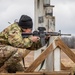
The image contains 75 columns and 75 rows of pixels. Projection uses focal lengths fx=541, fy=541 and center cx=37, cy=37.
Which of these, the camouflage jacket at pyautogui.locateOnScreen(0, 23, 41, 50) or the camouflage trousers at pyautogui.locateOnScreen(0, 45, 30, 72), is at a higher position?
the camouflage jacket at pyautogui.locateOnScreen(0, 23, 41, 50)

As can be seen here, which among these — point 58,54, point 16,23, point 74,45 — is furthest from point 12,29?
point 74,45

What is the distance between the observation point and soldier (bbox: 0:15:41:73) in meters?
8.70

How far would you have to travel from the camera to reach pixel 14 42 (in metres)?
8.70

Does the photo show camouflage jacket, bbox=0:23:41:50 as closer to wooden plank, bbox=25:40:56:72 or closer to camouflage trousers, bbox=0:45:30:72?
camouflage trousers, bbox=0:45:30:72

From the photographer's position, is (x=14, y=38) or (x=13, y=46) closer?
(x=14, y=38)

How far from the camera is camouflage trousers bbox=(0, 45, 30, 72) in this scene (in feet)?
28.6

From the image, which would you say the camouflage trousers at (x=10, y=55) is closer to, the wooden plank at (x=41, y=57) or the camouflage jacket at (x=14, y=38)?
the camouflage jacket at (x=14, y=38)

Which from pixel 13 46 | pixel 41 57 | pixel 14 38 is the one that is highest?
pixel 14 38

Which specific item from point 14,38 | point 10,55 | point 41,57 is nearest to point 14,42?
point 14,38

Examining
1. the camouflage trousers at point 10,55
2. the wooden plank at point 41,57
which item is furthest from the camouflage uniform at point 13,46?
the wooden plank at point 41,57

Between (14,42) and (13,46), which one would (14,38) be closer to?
(14,42)

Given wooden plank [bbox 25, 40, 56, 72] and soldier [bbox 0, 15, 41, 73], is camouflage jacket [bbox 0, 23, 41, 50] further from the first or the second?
wooden plank [bbox 25, 40, 56, 72]

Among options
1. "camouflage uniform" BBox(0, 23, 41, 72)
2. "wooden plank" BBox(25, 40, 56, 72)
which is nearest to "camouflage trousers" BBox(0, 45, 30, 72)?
"camouflage uniform" BBox(0, 23, 41, 72)

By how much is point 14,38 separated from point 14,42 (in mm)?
80
